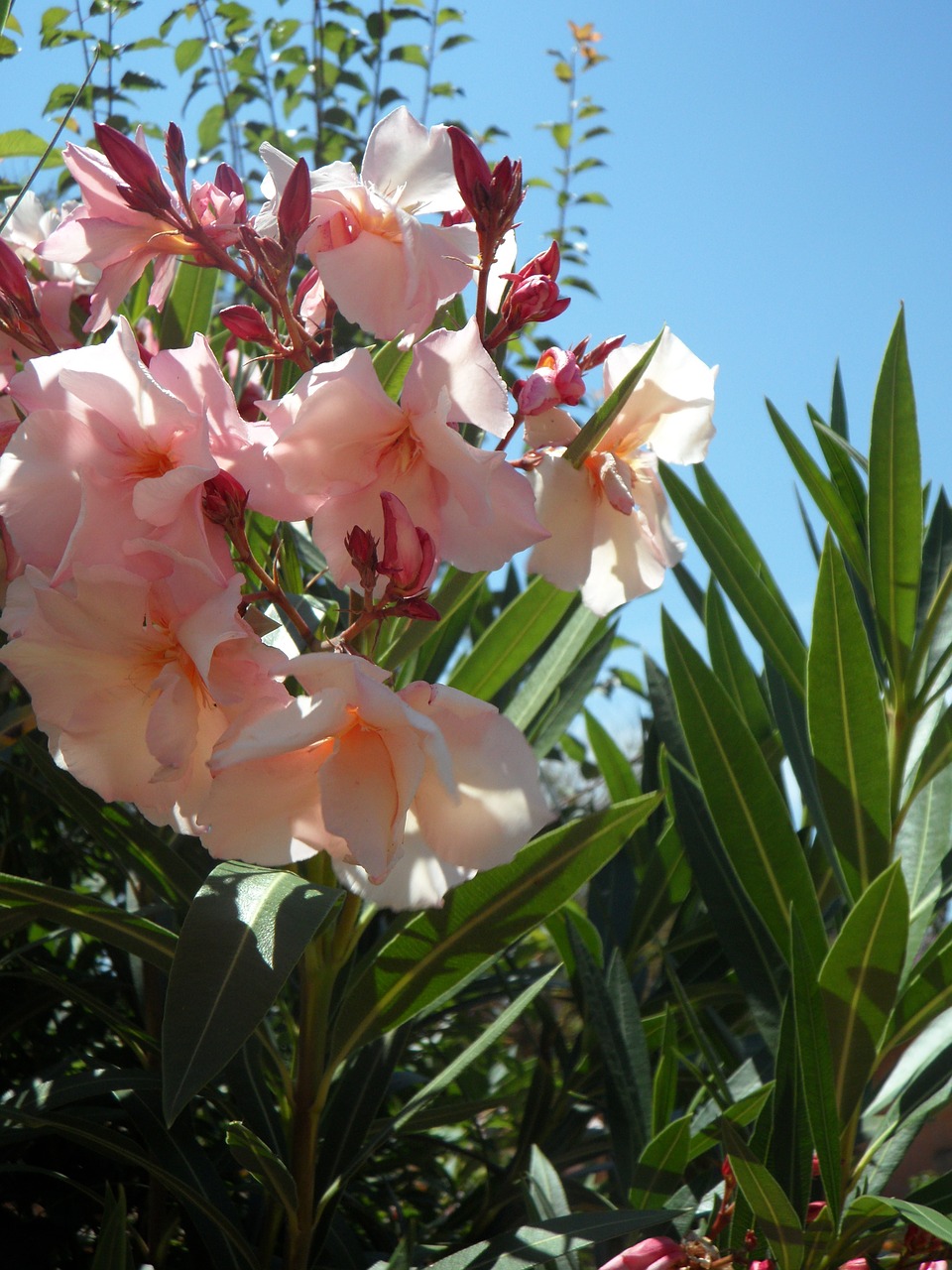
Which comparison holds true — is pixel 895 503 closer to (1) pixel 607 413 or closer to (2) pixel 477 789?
(1) pixel 607 413

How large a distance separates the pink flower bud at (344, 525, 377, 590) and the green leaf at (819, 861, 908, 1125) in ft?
1.51

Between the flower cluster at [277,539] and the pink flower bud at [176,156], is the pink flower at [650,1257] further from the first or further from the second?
the pink flower bud at [176,156]

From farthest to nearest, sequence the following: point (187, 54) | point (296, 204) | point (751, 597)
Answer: point (187, 54) → point (751, 597) → point (296, 204)

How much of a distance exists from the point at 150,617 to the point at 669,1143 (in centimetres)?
62

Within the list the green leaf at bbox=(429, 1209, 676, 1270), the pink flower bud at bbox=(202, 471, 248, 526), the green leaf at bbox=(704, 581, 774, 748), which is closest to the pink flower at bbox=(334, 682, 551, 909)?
the pink flower bud at bbox=(202, 471, 248, 526)

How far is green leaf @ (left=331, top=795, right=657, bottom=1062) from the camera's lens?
2.75 feet

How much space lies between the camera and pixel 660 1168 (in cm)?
92

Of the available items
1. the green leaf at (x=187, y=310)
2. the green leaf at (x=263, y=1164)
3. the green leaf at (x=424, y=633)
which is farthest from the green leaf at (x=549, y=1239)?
the green leaf at (x=187, y=310)

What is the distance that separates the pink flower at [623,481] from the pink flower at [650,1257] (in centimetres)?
48

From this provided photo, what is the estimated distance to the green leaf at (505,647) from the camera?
1123 millimetres

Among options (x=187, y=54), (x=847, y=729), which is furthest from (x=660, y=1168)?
(x=187, y=54)

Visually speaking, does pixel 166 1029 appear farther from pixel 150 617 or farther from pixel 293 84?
pixel 293 84

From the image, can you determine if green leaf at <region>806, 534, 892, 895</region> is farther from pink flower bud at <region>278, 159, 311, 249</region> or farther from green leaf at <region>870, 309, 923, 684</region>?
pink flower bud at <region>278, 159, 311, 249</region>

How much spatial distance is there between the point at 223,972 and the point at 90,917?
25 centimetres
